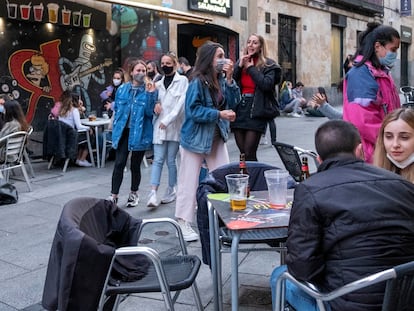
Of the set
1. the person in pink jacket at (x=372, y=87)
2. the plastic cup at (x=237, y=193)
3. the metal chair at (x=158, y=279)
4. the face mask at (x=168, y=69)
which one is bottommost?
the metal chair at (x=158, y=279)

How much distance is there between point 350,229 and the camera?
198cm

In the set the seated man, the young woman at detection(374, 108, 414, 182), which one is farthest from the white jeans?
the seated man

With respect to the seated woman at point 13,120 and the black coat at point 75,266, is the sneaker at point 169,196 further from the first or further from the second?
the black coat at point 75,266

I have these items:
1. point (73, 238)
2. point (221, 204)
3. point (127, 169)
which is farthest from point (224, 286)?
point (127, 169)

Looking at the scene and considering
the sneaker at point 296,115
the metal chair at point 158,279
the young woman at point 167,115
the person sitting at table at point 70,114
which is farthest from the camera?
the sneaker at point 296,115

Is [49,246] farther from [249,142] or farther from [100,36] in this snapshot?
[100,36]

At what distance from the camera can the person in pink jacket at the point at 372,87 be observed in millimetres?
3697

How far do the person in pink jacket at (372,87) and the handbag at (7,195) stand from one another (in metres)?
4.35

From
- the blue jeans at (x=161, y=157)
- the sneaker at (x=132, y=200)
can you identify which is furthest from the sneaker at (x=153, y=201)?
the sneaker at (x=132, y=200)

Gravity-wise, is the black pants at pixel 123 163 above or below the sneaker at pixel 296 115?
below

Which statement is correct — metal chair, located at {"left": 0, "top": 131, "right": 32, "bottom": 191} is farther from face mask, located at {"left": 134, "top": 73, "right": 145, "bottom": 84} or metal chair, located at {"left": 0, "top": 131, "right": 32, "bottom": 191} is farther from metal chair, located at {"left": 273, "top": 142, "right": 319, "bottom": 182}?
metal chair, located at {"left": 273, "top": 142, "right": 319, "bottom": 182}

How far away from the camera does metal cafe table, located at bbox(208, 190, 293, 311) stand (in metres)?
2.54

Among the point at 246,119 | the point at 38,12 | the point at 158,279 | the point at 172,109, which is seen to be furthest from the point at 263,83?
the point at 38,12

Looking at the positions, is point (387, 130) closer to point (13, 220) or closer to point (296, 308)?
point (296, 308)
